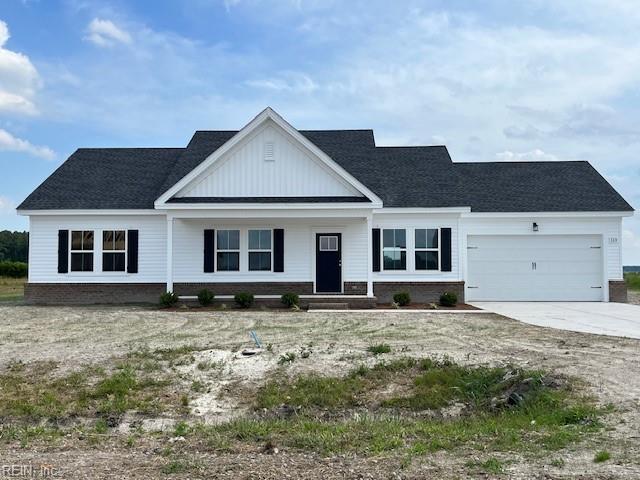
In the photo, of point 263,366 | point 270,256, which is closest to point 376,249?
point 270,256

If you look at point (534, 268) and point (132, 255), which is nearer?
point (132, 255)

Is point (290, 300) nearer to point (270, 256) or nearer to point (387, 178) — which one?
point (270, 256)

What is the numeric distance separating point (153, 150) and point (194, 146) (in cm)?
205

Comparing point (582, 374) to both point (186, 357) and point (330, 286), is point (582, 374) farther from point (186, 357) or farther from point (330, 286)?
point (330, 286)

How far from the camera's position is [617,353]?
34.1ft

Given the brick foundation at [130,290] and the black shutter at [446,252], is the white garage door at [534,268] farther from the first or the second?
the brick foundation at [130,290]

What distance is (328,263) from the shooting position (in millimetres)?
20703

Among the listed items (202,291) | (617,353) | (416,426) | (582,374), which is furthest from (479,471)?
(202,291)

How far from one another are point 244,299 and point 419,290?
20.6 ft

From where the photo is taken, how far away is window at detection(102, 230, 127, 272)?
69.1 ft

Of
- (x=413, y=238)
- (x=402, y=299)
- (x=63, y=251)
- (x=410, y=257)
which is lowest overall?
(x=402, y=299)

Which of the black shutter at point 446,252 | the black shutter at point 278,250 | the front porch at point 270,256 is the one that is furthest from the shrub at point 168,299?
the black shutter at point 446,252

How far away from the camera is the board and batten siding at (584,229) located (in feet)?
72.0

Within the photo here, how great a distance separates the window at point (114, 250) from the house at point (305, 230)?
0.04 meters
